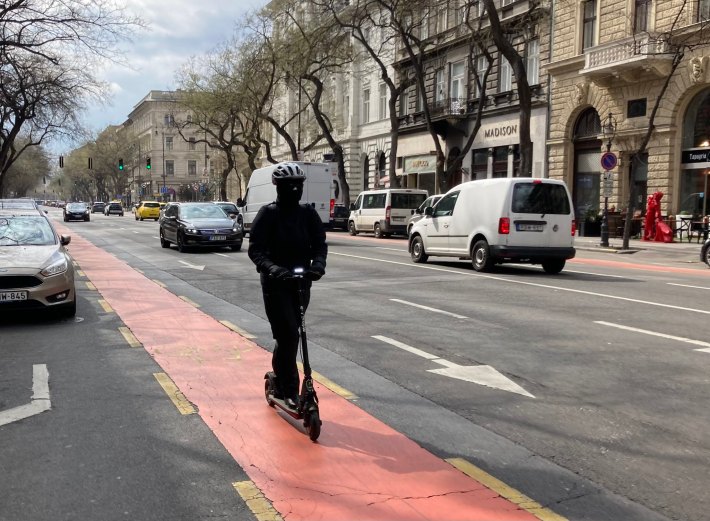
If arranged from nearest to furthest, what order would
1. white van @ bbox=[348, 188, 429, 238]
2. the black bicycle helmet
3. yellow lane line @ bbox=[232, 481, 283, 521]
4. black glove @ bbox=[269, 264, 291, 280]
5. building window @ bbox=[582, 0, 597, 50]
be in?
yellow lane line @ bbox=[232, 481, 283, 521] → black glove @ bbox=[269, 264, 291, 280] → the black bicycle helmet → building window @ bbox=[582, 0, 597, 50] → white van @ bbox=[348, 188, 429, 238]

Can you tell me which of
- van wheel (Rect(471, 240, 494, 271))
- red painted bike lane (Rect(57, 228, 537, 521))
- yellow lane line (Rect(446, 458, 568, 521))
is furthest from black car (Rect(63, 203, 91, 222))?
yellow lane line (Rect(446, 458, 568, 521))

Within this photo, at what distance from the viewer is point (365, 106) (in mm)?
50531

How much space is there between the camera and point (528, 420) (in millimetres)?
4914

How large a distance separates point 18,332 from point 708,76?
24.7m

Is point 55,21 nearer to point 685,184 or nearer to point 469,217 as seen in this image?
point 469,217

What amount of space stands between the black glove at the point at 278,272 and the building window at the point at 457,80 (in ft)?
118

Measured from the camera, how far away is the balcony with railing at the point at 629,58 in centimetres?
2570

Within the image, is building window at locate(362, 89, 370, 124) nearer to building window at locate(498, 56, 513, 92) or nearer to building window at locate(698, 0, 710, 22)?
building window at locate(498, 56, 513, 92)

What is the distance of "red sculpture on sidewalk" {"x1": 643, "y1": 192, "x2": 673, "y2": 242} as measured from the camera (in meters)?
25.4

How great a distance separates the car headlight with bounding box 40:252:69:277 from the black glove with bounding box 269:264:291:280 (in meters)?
5.47

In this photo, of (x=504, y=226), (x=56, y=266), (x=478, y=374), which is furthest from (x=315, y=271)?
(x=504, y=226)

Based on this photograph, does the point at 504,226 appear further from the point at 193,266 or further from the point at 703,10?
the point at 703,10

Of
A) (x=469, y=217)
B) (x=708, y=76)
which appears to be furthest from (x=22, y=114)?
(x=708, y=76)

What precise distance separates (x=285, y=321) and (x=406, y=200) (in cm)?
2645
